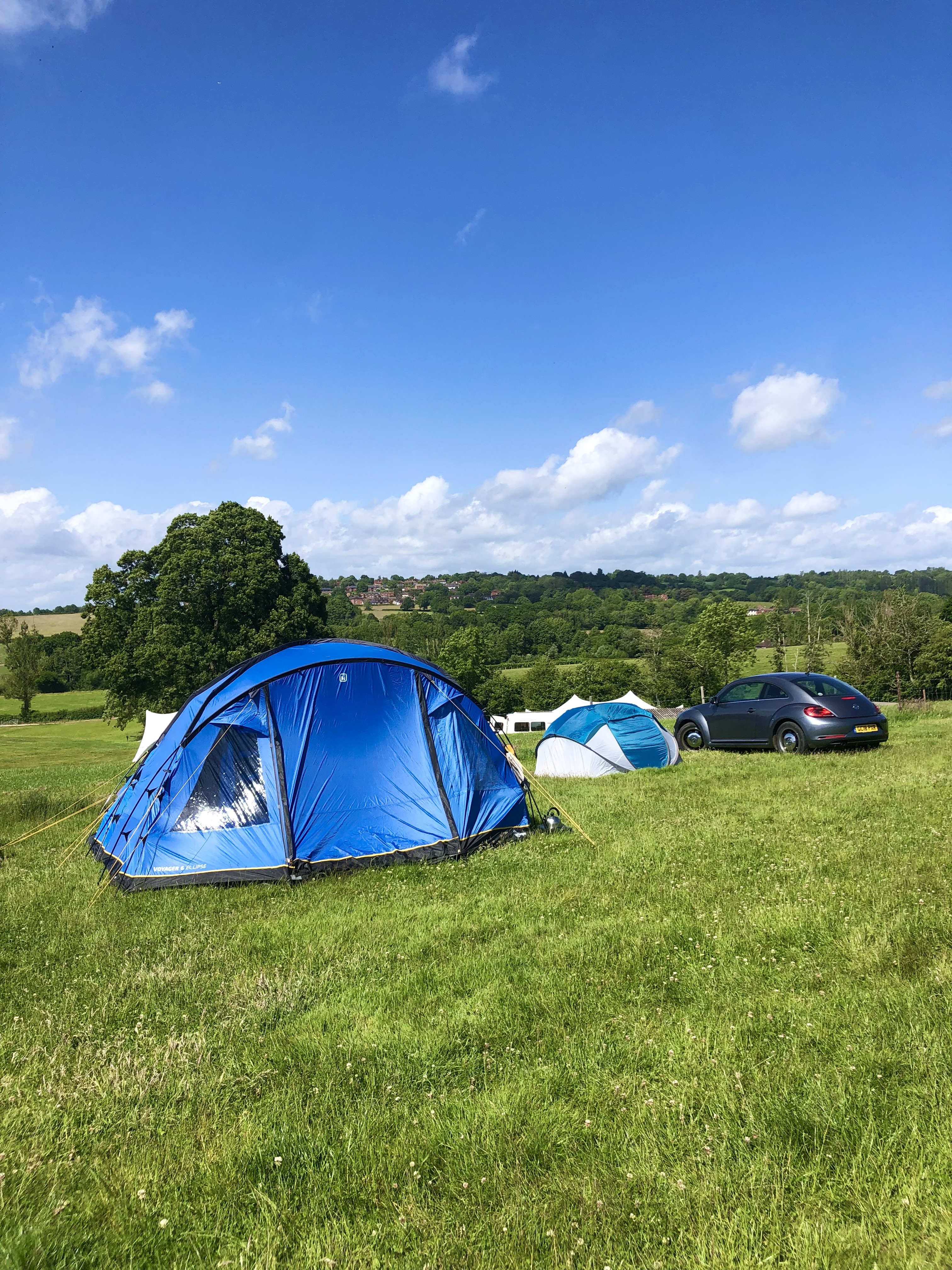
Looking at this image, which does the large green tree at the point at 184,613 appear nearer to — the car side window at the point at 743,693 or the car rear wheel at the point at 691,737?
the car rear wheel at the point at 691,737

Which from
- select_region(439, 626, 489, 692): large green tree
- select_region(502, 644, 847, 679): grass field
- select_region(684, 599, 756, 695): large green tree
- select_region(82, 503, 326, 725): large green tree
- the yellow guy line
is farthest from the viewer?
select_region(684, 599, 756, 695): large green tree

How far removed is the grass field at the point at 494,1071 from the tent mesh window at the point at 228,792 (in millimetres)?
891

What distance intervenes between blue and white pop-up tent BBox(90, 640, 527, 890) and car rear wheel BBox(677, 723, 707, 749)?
8.81 meters

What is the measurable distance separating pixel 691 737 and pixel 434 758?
33.4 feet

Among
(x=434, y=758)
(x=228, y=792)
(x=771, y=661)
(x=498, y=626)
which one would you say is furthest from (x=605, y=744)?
(x=498, y=626)

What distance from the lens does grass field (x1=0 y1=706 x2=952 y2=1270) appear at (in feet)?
9.12

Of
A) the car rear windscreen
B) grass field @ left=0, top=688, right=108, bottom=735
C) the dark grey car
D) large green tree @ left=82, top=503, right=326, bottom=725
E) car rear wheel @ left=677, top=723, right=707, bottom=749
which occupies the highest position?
large green tree @ left=82, top=503, right=326, bottom=725

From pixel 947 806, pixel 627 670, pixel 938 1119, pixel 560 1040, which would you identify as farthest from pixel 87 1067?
pixel 627 670

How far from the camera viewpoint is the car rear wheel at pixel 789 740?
566 inches

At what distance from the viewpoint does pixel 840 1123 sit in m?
3.25

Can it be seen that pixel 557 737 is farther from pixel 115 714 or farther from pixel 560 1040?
pixel 115 714

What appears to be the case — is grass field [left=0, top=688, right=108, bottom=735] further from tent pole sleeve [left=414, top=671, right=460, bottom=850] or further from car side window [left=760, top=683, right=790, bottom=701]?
tent pole sleeve [left=414, top=671, right=460, bottom=850]

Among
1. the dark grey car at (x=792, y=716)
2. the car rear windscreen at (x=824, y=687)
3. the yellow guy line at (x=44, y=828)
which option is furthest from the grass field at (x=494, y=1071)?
the car rear windscreen at (x=824, y=687)

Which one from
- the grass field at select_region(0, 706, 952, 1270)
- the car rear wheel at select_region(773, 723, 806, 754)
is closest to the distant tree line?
the car rear wheel at select_region(773, 723, 806, 754)
